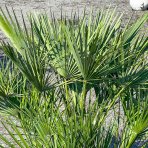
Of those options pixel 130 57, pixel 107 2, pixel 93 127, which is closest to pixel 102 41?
pixel 130 57

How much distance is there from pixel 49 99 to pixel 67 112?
242mm

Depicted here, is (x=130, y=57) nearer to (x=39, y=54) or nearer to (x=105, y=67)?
(x=105, y=67)

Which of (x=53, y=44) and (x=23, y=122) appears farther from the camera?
(x=53, y=44)

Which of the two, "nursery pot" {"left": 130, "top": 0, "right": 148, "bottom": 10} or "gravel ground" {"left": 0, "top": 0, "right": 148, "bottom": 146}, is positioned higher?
"nursery pot" {"left": 130, "top": 0, "right": 148, "bottom": 10}

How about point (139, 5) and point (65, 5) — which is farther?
point (65, 5)

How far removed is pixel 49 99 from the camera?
329cm

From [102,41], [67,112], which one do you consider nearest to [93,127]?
[67,112]

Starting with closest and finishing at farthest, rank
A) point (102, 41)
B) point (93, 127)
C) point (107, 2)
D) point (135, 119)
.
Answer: point (93, 127), point (135, 119), point (102, 41), point (107, 2)

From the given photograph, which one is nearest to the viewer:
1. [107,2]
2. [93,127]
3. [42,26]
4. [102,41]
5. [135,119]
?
[93,127]

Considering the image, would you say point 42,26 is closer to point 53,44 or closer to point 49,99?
point 53,44

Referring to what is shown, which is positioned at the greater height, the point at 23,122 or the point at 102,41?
the point at 102,41

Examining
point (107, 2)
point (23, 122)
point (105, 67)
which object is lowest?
point (107, 2)

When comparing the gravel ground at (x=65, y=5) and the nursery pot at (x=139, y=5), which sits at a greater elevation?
the nursery pot at (x=139, y=5)

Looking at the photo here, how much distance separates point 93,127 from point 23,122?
17.6 inches
